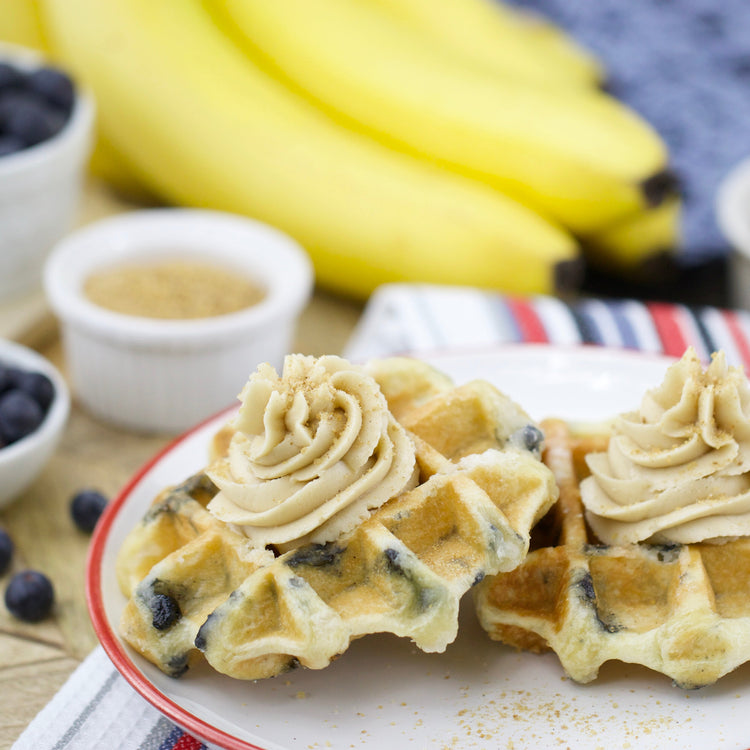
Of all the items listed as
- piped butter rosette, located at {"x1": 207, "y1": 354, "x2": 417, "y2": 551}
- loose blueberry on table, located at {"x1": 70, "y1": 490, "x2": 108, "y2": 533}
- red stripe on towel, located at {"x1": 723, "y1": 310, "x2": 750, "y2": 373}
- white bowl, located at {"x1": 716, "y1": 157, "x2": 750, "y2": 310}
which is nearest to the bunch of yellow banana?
white bowl, located at {"x1": 716, "y1": 157, "x2": 750, "y2": 310}

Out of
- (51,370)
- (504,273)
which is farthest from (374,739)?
(504,273)

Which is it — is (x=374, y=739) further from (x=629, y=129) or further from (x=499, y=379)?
(x=629, y=129)

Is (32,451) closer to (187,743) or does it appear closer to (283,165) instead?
(187,743)

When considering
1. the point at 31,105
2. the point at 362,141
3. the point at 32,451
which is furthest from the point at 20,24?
the point at 32,451

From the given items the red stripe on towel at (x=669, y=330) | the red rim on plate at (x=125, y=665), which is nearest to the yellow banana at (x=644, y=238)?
the red stripe on towel at (x=669, y=330)

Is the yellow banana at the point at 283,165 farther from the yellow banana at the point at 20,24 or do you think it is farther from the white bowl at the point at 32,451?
the white bowl at the point at 32,451

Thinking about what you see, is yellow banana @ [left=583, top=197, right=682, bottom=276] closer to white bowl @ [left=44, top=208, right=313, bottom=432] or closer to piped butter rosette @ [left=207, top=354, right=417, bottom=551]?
white bowl @ [left=44, top=208, right=313, bottom=432]
